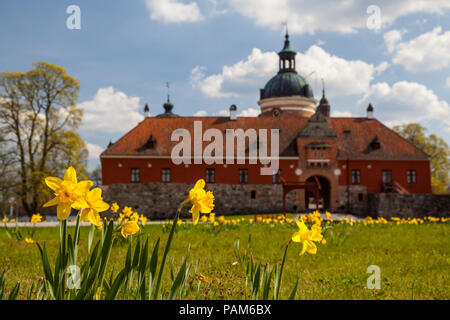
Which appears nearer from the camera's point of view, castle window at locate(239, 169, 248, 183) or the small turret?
castle window at locate(239, 169, 248, 183)

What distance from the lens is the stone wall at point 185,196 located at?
86.5 ft

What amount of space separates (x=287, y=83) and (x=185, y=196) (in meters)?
20.2

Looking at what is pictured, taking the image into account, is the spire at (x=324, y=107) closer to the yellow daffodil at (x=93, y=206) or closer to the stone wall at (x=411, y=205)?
the stone wall at (x=411, y=205)

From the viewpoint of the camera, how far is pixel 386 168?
1085 inches

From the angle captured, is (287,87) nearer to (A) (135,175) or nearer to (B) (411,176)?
(B) (411,176)

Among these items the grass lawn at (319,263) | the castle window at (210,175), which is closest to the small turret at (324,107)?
the castle window at (210,175)

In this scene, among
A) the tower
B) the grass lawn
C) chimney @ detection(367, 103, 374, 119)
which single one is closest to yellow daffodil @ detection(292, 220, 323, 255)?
the grass lawn

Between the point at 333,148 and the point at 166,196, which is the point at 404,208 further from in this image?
the point at 166,196

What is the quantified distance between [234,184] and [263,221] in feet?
49.7

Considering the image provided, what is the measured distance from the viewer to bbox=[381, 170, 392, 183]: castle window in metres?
27.6

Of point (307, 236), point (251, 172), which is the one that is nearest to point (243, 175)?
point (251, 172)

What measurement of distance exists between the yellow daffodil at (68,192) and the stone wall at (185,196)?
959 inches

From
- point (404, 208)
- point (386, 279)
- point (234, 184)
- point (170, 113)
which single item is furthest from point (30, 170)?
point (170, 113)

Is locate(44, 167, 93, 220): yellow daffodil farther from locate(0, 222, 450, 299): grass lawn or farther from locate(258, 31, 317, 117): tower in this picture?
locate(258, 31, 317, 117): tower
